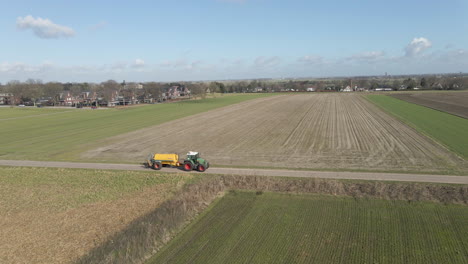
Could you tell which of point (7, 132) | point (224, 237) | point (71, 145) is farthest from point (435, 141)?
point (7, 132)

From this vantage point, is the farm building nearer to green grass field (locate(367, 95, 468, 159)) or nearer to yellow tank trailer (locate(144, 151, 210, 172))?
yellow tank trailer (locate(144, 151, 210, 172))

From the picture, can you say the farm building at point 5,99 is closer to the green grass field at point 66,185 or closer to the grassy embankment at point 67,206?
the green grass field at point 66,185

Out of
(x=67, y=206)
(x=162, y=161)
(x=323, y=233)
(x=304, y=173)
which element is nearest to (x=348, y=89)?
(x=304, y=173)

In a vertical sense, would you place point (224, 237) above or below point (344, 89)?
below

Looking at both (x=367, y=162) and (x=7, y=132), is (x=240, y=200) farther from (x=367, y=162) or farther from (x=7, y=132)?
(x=7, y=132)

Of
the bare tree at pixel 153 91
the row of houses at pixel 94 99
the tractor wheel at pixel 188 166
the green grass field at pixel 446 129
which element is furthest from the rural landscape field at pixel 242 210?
the row of houses at pixel 94 99

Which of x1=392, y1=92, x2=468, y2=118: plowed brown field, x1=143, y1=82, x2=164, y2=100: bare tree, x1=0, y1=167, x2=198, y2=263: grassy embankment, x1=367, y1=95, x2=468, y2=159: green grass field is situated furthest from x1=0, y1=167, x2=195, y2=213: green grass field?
x1=143, y1=82, x2=164, y2=100: bare tree
